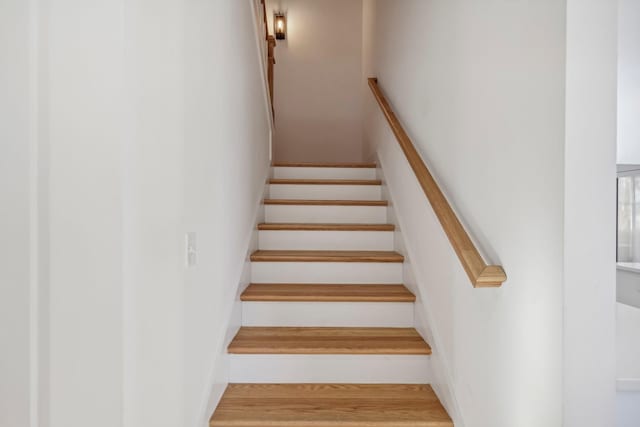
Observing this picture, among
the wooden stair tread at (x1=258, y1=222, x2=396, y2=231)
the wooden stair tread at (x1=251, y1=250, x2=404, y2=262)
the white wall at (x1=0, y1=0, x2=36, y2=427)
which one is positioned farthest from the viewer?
the wooden stair tread at (x1=258, y1=222, x2=396, y2=231)

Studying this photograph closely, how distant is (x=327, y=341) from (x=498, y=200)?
104cm

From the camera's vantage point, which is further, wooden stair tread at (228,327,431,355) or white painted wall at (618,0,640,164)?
wooden stair tread at (228,327,431,355)

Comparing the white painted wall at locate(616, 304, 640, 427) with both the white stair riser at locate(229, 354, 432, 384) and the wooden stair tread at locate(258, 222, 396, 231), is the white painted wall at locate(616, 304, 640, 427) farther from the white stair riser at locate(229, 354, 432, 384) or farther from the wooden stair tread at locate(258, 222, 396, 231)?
the wooden stair tread at locate(258, 222, 396, 231)

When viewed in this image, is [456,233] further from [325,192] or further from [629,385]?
[325,192]

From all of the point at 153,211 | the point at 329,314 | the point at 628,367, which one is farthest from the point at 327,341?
the point at 628,367

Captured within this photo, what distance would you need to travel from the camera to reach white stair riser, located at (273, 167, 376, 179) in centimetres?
345

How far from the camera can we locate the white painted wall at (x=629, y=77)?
4.41 ft

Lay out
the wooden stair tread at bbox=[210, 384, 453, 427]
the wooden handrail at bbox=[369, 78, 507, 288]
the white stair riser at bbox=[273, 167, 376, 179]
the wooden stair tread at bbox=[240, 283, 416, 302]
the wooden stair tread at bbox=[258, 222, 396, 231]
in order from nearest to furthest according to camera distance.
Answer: the wooden handrail at bbox=[369, 78, 507, 288] → the wooden stair tread at bbox=[210, 384, 453, 427] → the wooden stair tread at bbox=[240, 283, 416, 302] → the wooden stair tread at bbox=[258, 222, 396, 231] → the white stair riser at bbox=[273, 167, 376, 179]

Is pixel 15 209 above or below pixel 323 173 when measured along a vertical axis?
below

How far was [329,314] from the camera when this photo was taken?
2.09 m

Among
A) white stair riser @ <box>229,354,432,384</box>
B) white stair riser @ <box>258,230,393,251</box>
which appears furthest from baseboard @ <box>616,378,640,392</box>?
white stair riser @ <box>258,230,393,251</box>

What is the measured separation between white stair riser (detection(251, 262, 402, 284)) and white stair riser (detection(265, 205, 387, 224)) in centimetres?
60

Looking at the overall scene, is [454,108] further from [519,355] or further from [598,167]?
[519,355]

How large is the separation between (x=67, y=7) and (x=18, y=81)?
175 mm
